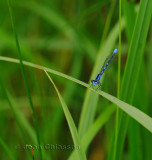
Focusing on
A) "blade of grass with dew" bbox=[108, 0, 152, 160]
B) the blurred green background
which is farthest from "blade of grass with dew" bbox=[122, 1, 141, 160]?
"blade of grass with dew" bbox=[108, 0, 152, 160]

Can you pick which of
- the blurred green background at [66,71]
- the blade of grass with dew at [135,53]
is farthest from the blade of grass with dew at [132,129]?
the blade of grass with dew at [135,53]

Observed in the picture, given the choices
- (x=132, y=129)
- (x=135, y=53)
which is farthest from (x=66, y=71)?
(x=135, y=53)

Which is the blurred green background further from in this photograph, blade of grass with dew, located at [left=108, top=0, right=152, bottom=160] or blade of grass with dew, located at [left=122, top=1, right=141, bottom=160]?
blade of grass with dew, located at [left=108, top=0, right=152, bottom=160]

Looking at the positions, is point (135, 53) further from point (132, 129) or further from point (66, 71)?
point (66, 71)

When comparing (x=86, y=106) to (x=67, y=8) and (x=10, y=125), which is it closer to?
(x=10, y=125)

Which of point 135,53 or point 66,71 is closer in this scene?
point 135,53

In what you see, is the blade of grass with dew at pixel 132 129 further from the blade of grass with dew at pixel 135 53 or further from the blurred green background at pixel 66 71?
the blade of grass with dew at pixel 135 53

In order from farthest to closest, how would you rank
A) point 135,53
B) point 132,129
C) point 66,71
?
point 66,71 → point 132,129 → point 135,53
